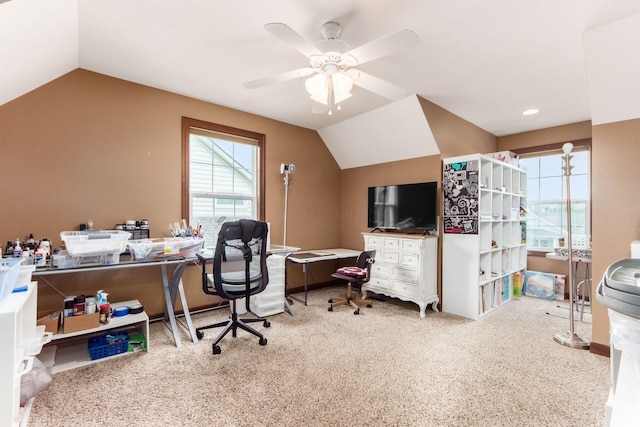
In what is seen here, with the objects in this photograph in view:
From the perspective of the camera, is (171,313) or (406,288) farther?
(406,288)

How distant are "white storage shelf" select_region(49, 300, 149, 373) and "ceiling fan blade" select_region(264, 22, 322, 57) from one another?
252 cm

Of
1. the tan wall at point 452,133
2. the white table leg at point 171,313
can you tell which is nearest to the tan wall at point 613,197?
the tan wall at point 452,133

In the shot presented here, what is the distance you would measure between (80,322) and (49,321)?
0.22 m

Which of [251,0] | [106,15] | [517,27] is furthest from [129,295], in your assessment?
[517,27]

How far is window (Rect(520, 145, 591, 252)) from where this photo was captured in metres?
4.24

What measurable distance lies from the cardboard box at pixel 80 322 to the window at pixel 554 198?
5.78 m

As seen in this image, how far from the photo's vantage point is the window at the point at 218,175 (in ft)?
11.5

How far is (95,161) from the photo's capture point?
2.88m

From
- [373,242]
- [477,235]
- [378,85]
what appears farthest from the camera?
[373,242]

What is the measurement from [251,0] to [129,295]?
116 inches

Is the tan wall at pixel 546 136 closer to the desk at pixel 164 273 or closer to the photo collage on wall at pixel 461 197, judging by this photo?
the photo collage on wall at pixel 461 197

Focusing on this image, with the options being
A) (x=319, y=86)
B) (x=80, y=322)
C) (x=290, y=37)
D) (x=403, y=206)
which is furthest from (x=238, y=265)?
(x=403, y=206)

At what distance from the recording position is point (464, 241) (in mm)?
3516

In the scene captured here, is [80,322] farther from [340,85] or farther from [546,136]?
[546,136]
